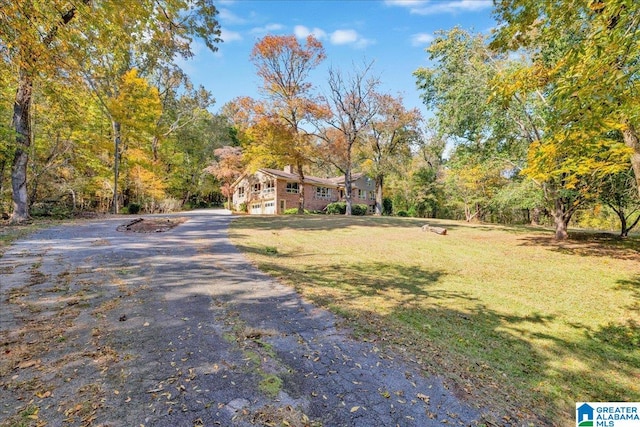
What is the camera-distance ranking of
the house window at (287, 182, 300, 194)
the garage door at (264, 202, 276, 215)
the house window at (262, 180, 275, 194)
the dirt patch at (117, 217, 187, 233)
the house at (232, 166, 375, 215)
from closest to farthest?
the dirt patch at (117, 217, 187, 233), the garage door at (264, 202, 276, 215), the house at (232, 166, 375, 215), the house window at (262, 180, 275, 194), the house window at (287, 182, 300, 194)

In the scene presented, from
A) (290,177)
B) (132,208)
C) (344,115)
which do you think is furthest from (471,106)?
(132,208)

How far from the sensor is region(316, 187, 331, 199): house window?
117 feet

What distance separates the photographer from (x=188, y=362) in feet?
10.00

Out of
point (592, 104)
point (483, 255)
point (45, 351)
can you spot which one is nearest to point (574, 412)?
point (592, 104)

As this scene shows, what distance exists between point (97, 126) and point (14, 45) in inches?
787

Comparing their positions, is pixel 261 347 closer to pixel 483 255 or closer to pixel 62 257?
pixel 62 257

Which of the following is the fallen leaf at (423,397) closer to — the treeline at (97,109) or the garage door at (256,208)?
the treeline at (97,109)

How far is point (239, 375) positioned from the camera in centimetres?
289

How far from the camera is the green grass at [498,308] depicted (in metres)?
3.50

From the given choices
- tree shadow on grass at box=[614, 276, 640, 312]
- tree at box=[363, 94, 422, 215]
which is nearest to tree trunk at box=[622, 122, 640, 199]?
tree shadow on grass at box=[614, 276, 640, 312]

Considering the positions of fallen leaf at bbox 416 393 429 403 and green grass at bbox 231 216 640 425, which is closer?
fallen leaf at bbox 416 393 429 403

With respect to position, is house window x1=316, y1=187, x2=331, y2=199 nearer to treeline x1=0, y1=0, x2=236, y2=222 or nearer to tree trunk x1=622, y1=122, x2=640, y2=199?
treeline x1=0, y1=0, x2=236, y2=222

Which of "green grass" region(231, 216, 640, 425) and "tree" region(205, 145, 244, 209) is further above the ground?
"tree" region(205, 145, 244, 209)

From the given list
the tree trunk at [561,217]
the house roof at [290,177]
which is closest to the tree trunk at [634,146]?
the tree trunk at [561,217]
